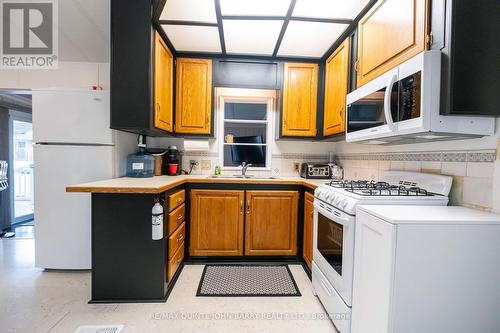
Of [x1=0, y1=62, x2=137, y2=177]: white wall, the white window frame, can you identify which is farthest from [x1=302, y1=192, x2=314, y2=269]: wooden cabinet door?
[x1=0, y1=62, x2=137, y2=177]: white wall

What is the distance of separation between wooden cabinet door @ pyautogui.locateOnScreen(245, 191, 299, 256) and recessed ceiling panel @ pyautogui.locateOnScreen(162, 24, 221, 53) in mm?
1611

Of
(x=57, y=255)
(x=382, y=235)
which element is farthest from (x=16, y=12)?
(x=382, y=235)

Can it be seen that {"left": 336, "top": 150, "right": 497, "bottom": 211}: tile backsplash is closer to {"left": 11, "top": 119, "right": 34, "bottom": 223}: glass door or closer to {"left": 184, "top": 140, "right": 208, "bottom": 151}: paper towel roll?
{"left": 184, "top": 140, "right": 208, "bottom": 151}: paper towel roll

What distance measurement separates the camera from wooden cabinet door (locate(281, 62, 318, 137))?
270 cm

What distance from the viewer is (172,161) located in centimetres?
273

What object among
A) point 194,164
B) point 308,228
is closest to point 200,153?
point 194,164

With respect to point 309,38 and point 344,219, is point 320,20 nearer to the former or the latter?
point 309,38

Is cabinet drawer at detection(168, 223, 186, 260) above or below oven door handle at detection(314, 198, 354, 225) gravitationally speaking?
below

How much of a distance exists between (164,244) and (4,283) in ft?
5.14

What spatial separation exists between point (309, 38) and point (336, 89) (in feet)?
1.85

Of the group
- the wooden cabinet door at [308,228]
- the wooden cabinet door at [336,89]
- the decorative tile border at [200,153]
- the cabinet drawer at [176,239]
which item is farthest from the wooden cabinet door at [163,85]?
the wooden cabinet door at [336,89]

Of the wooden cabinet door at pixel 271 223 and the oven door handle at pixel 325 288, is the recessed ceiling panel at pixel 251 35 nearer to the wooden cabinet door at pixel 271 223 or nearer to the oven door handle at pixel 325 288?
the wooden cabinet door at pixel 271 223

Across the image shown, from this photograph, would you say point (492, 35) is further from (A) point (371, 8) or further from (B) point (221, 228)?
(B) point (221, 228)

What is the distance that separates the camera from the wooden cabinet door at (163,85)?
6.91 ft
